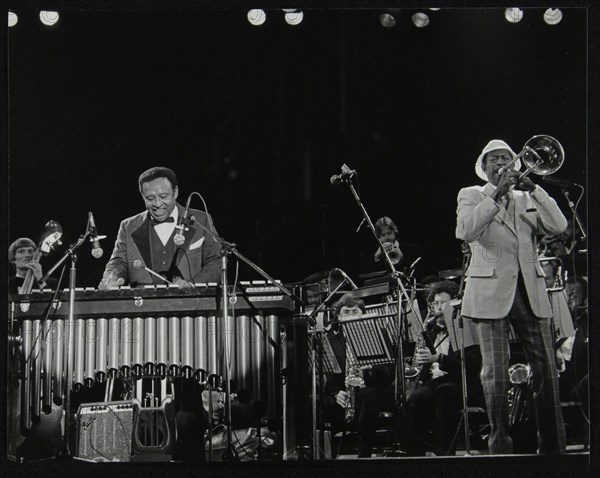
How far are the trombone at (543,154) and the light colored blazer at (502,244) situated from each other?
11 centimetres

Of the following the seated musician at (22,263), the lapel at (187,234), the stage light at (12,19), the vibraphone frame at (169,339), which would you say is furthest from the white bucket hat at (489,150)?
the stage light at (12,19)

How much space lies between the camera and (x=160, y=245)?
4.10 metres

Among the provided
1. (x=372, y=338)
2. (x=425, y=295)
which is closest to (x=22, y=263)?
(x=372, y=338)

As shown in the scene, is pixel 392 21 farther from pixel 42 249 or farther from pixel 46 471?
pixel 46 471

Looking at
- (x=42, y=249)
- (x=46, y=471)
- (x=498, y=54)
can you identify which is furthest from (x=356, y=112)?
(x=46, y=471)

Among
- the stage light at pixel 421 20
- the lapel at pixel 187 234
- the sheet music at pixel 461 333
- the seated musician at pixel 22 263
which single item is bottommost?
the sheet music at pixel 461 333

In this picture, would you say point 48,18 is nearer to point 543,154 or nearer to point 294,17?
point 294,17

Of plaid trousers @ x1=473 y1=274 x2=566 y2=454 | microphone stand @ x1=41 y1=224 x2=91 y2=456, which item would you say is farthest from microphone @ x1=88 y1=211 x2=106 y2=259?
plaid trousers @ x1=473 y1=274 x2=566 y2=454

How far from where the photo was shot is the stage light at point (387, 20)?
4.11 meters

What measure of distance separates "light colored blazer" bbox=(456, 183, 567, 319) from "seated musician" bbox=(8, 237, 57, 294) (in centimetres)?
207

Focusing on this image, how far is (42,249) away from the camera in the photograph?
412 centimetres

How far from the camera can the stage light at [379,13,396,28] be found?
4.11 metres

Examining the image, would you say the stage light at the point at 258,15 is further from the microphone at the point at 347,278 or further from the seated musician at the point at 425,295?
the seated musician at the point at 425,295

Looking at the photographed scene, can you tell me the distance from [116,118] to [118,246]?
65cm
